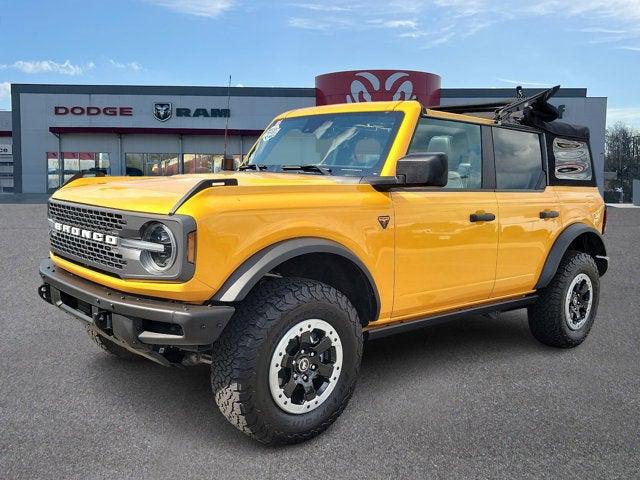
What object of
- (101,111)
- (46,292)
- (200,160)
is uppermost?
(101,111)

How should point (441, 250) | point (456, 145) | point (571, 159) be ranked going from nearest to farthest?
point (441, 250)
point (456, 145)
point (571, 159)

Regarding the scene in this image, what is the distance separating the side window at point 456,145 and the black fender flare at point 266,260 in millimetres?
1051

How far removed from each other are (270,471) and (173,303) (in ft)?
3.12

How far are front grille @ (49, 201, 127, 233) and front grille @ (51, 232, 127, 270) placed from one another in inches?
3.4

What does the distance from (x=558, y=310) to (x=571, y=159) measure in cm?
143

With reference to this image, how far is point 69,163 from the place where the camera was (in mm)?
34250

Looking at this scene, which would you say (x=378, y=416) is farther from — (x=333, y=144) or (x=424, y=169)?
(x=333, y=144)

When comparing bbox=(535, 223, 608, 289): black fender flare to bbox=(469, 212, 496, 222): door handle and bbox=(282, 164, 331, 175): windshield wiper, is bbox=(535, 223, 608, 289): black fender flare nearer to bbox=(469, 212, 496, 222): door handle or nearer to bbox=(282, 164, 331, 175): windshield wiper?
bbox=(469, 212, 496, 222): door handle

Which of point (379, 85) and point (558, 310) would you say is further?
point (379, 85)

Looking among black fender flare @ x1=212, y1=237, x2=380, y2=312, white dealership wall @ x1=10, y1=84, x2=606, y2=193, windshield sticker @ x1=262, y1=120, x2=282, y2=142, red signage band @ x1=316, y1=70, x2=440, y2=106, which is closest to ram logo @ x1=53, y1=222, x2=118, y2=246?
black fender flare @ x1=212, y1=237, x2=380, y2=312

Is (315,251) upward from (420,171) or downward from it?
downward

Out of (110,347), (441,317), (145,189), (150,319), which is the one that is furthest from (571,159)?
(110,347)

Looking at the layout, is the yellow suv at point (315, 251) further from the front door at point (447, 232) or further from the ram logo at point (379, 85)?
the ram logo at point (379, 85)

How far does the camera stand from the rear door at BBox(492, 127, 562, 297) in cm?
437
